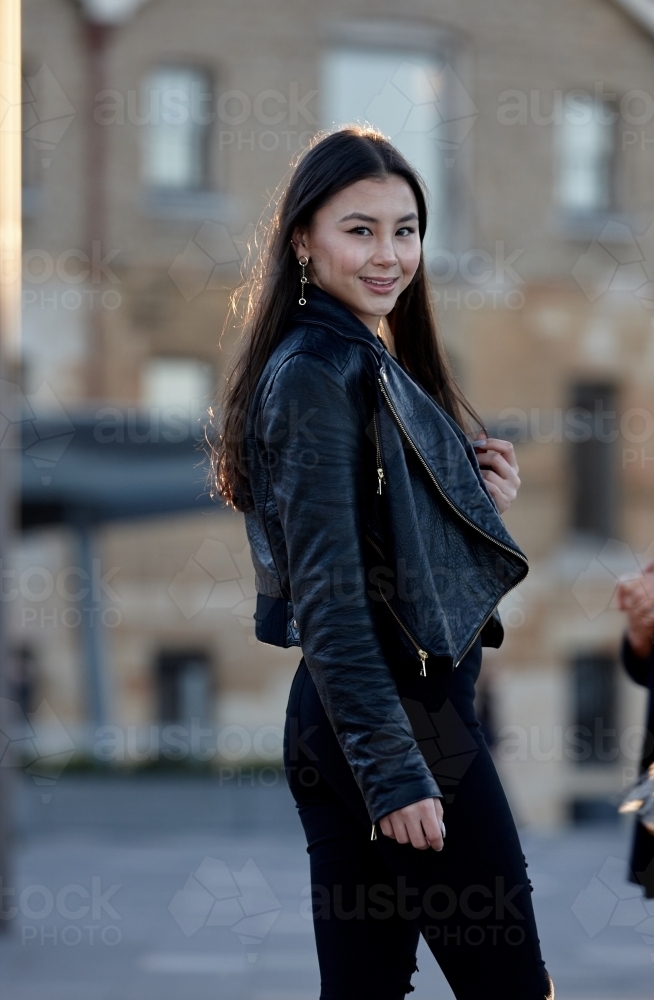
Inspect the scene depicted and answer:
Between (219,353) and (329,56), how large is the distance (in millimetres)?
3471

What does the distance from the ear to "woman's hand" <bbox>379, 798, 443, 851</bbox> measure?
2.95 feet

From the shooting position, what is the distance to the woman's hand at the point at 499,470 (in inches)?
93.7

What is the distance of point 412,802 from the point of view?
76.9 inches

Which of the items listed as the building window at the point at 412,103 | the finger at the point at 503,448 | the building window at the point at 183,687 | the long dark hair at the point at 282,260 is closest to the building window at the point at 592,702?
the building window at the point at 183,687

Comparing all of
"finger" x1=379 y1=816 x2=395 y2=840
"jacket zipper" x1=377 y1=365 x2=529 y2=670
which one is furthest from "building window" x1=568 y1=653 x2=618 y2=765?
"finger" x1=379 y1=816 x2=395 y2=840

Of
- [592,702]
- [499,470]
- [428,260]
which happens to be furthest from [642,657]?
[592,702]

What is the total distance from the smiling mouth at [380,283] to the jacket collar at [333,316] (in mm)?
52

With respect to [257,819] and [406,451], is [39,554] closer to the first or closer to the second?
[257,819]

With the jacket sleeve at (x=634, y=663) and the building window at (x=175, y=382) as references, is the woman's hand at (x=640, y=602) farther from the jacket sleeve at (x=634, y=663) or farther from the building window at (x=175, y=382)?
the building window at (x=175, y=382)

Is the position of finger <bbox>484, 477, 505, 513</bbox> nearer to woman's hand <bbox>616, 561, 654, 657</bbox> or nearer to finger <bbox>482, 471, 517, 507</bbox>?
finger <bbox>482, 471, 517, 507</bbox>

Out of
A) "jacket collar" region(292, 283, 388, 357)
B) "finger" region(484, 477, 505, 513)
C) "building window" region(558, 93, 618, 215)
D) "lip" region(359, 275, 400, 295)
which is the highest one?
"building window" region(558, 93, 618, 215)

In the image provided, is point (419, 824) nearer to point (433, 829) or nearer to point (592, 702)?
point (433, 829)

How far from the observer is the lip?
87.5 inches

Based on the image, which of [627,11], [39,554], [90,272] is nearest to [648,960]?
[39,554]
